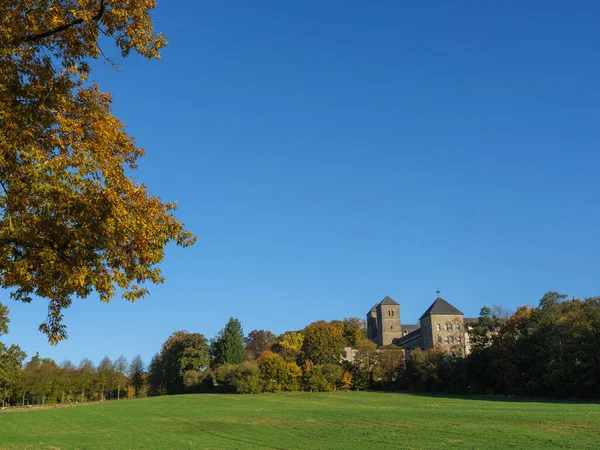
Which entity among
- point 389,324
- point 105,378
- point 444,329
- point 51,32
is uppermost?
point 51,32

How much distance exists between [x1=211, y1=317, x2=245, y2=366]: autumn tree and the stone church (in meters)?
35.9

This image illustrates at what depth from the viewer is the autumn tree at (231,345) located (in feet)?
294

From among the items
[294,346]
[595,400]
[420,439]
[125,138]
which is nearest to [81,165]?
[125,138]

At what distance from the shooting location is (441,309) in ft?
356

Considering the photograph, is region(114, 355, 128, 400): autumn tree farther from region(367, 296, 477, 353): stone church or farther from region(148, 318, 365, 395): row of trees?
region(367, 296, 477, 353): stone church

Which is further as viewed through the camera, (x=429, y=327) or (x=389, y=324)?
(x=389, y=324)

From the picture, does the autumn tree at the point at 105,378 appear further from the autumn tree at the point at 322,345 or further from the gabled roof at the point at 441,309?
the gabled roof at the point at 441,309

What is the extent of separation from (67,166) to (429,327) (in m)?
106

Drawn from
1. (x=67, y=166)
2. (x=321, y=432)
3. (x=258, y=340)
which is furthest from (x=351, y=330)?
(x=67, y=166)

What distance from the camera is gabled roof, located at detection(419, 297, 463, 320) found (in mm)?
107438

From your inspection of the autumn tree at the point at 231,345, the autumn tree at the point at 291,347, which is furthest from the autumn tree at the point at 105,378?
the autumn tree at the point at 291,347

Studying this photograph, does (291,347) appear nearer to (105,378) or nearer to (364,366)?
(364,366)

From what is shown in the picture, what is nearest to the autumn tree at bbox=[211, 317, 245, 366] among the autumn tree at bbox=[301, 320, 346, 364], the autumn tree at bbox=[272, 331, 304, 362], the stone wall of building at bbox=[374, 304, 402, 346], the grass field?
the autumn tree at bbox=[272, 331, 304, 362]

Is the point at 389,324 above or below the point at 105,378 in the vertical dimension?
above
